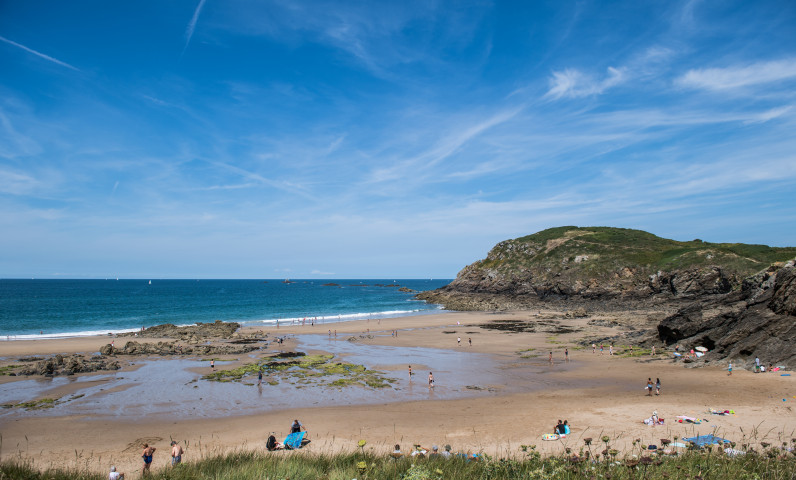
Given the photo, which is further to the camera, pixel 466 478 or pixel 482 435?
pixel 482 435

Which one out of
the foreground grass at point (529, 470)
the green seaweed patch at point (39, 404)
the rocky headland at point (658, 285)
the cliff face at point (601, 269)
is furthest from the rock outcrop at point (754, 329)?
the cliff face at point (601, 269)

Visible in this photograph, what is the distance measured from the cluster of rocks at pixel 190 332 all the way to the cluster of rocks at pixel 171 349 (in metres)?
5.54

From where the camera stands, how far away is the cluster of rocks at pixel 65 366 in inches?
1240

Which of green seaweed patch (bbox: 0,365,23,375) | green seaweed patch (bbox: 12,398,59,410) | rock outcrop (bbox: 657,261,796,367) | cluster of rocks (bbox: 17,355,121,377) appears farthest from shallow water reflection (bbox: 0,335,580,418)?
rock outcrop (bbox: 657,261,796,367)

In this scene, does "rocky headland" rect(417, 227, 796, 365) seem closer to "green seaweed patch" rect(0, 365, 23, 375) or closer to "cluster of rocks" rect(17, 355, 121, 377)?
"cluster of rocks" rect(17, 355, 121, 377)

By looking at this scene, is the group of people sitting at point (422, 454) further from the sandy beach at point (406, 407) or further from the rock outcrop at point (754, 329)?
the rock outcrop at point (754, 329)

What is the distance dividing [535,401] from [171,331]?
157 feet

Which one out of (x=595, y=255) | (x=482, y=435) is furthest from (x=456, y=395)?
(x=595, y=255)

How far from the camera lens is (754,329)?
29.4 m

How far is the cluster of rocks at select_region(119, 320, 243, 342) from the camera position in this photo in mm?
50625

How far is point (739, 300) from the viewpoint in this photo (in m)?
40.1

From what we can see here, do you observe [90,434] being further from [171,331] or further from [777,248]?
[777,248]

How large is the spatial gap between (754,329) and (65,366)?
52.2m

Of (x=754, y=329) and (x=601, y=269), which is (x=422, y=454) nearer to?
(x=754, y=329)
